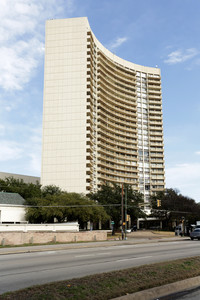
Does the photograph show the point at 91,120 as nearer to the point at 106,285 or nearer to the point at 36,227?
the point at 36,227

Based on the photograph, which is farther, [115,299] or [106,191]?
[106,191]

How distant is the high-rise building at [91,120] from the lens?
292 ft

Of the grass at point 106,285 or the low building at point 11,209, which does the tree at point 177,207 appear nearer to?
the low building at point 11,209

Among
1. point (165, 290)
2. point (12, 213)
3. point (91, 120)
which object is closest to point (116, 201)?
point (12, 213)

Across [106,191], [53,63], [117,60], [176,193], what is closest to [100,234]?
[106,191]

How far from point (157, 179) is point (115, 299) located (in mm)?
123048

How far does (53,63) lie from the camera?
9706 cm

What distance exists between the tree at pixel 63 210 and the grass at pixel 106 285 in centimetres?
4268

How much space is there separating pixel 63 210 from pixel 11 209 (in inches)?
351

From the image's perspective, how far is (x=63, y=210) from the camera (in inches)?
2124

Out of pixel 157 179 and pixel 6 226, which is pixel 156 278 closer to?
pixel 6 226

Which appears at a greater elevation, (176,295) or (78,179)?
(78,179)

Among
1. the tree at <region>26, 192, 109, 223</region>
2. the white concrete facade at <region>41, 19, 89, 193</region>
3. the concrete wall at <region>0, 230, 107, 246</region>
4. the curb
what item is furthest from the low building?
the curb

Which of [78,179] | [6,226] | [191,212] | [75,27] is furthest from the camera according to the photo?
[75,27]
